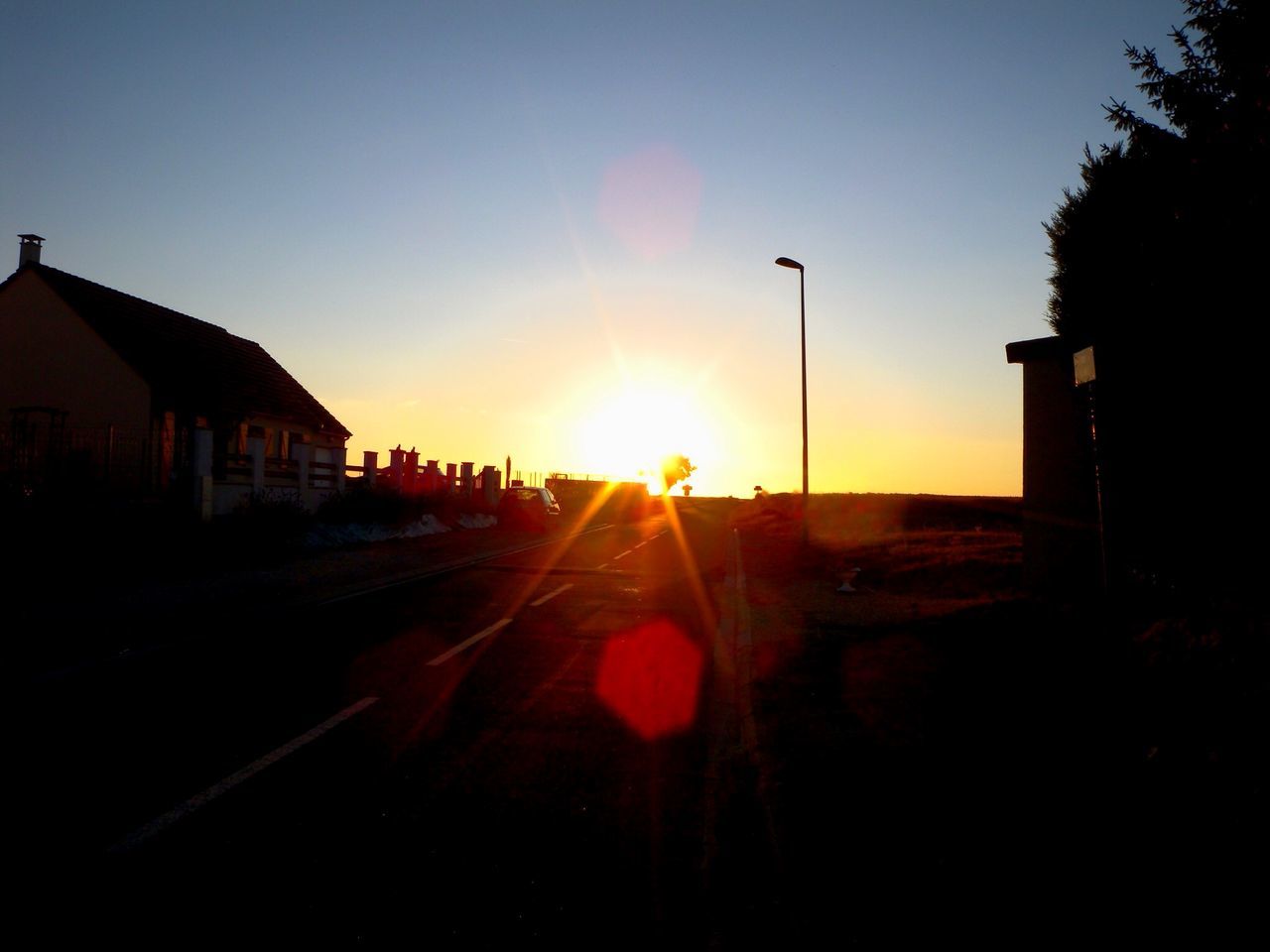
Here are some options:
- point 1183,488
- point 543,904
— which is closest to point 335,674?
point 543,904

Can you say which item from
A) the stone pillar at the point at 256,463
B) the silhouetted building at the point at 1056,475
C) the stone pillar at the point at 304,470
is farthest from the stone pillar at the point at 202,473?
the silhouetted building at the point at 1056,475

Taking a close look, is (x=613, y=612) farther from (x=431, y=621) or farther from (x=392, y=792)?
(x=392, y=792)

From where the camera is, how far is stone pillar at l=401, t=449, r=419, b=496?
35562 millimetres

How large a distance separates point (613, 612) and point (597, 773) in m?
7.82

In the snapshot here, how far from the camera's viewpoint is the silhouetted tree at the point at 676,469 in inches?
6083

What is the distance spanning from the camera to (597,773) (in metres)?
5.87

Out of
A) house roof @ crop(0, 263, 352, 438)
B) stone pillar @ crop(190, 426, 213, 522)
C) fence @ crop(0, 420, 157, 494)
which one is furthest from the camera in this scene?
house roof @ crop(0, 263, 352, 438)

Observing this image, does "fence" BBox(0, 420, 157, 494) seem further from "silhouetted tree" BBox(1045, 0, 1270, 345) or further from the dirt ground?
"silhouetted tree" BBox(1045, 0, 1270, 345)

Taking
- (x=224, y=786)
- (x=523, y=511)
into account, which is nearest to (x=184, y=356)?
(x=523, y=511)

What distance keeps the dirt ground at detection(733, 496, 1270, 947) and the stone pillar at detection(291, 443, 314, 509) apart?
19989 mm

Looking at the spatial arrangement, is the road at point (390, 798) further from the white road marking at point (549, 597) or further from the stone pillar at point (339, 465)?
the stone pillar at point (339, 465)

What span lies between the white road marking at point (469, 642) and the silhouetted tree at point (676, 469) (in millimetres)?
140882

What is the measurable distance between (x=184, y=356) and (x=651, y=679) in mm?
29212

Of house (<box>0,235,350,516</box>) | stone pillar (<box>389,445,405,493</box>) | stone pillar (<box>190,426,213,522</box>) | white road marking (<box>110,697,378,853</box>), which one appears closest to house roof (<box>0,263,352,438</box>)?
house (<box>0,235,350,516</box>)
